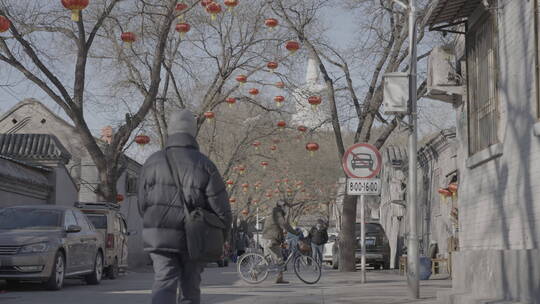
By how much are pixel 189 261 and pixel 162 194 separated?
1.89 ft

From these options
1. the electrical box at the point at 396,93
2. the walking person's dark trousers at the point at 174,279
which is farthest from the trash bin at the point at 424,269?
the walking person's dark trousers at the point at 174,279

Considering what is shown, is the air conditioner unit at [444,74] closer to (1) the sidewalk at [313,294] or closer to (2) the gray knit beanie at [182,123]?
(1) the sidewalk at [313,294]

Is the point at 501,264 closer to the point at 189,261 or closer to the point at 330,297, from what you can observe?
the point at 189,261

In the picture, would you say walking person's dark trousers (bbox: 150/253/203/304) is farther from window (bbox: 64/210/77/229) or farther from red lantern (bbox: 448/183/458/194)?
red lantern (bbox: 448/183/458/194)

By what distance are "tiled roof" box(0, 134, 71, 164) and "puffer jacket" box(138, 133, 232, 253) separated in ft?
84.4

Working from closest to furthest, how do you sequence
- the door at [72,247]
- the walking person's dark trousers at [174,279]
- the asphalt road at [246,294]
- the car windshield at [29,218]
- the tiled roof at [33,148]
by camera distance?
the walking person's dark trousers at [174,279] → the asphalt road at [246,294] → the car windshield at [29,218] → the door at [72,247] → the tiled roof at [33,148]

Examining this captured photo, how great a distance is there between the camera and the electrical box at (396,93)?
14.9m

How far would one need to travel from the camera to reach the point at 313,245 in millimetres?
29203

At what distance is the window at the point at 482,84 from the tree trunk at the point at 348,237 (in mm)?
15485

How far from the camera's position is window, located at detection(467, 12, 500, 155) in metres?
11.1

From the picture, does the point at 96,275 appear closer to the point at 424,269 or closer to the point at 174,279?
the point at 424,269

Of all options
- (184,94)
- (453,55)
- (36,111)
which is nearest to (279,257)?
(453,55)

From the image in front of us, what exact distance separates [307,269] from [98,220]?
6891mm

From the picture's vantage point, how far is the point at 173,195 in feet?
23.1
